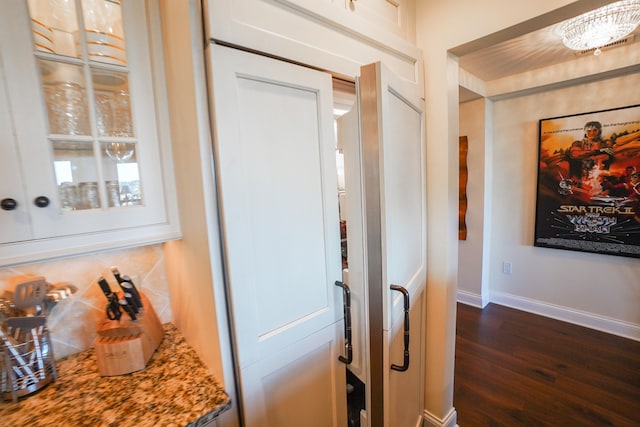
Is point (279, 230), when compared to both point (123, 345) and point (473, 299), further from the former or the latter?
point (473, 299)

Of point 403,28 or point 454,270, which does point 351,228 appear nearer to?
point 454,270

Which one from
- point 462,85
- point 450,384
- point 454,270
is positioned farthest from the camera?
point 462,85

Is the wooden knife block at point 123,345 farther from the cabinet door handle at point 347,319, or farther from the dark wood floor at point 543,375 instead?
the dark wood floor at point 543,375

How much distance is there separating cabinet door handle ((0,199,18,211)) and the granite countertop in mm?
608

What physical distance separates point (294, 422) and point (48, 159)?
1.16 m

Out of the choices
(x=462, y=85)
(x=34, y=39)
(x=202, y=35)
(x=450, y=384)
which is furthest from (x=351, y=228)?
(x=462, y=85)

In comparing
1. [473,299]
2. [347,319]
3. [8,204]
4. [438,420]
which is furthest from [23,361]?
[473,299]

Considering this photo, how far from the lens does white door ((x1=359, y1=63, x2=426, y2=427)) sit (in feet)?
2.83

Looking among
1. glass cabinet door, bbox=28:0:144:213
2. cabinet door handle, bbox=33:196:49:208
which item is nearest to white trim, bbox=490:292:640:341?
glass cabinet door, bbox=28:0:144:213

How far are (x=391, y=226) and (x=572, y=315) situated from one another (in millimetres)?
3111

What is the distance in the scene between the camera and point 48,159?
0.76 metres

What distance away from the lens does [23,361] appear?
835mm

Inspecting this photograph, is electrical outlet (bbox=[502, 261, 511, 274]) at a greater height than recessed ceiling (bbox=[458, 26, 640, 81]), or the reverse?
recessed ceiling (bbox=[458, 26, 640, 81])

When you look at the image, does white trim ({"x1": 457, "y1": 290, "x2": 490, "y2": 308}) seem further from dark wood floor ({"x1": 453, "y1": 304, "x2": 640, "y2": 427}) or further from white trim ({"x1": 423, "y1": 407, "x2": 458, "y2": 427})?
white trim ({"x1": 423, "y1": 407, "x2": 458, "y2": 427})
